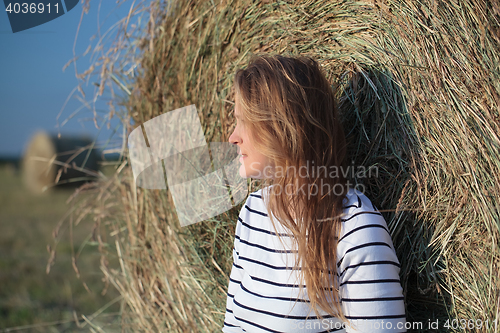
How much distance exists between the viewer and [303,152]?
0.82 metres

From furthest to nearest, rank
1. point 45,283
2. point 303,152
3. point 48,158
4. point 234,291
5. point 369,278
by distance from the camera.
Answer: point 48,158, point 45,283, point 234,291, point 303,152, point 369,278

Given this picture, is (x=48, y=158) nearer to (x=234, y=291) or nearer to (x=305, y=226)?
(x=234, y=291)

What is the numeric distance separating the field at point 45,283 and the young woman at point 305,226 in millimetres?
817

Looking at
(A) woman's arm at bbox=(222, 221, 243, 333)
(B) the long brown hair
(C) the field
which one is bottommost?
(C) the field

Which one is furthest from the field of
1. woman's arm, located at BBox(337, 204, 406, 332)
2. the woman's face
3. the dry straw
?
woman's arm, located at BBox(337, 204, 406, 332)

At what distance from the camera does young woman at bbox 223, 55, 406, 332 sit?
0.73m

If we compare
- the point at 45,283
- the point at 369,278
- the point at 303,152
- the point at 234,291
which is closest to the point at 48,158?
the point at 45,283

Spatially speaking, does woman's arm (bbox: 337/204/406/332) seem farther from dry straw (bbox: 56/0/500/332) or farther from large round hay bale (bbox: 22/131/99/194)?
large round hay bale (bbox: 22/131/99/194)

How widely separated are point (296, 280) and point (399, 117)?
0.44m

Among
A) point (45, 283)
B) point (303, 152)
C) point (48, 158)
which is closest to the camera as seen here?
point (303, 152)

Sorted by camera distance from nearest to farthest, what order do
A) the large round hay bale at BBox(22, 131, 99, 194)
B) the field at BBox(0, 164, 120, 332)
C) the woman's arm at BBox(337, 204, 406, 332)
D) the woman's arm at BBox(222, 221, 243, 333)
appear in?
the woman's arm at BBox(337, 204, 406, 332)
the woman's arm at BBox(222, 221, 243, 333)
the field at BBox(0, 164, 120, 332)
the large round hay bale at BBox(22, 131, 99, 194)

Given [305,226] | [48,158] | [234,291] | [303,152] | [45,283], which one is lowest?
[45,283]

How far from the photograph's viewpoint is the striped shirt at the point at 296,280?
0.72 metres

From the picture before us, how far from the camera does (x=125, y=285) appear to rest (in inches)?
60.9
